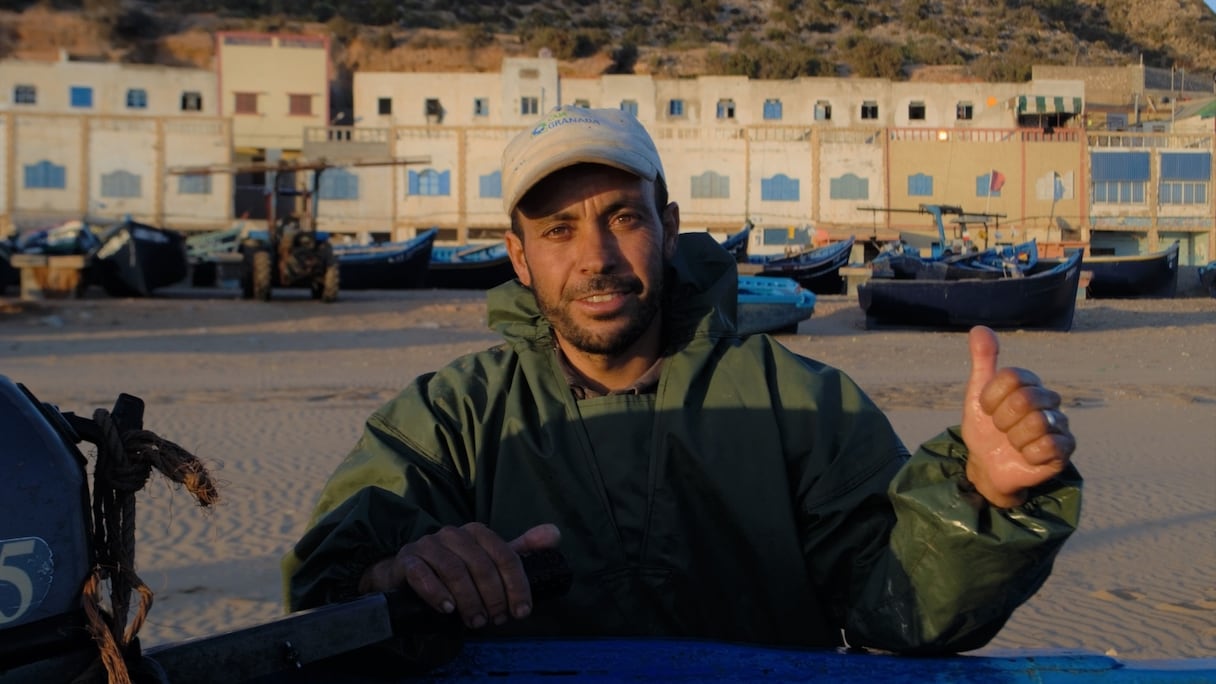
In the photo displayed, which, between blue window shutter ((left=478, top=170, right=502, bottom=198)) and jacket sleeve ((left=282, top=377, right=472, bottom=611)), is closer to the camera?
jacket sleeve ((left=282, top=377, right=472, bottom=611))

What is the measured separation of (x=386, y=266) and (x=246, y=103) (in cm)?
2175

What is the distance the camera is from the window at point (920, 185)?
42.4m

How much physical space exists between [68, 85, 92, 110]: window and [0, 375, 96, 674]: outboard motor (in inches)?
1969

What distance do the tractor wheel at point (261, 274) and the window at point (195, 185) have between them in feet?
80.3

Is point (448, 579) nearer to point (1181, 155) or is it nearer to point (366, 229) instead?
point (366, 229)

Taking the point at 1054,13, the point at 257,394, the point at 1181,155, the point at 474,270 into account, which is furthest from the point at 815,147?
the point at 1054,13

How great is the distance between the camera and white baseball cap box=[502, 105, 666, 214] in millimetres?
2057

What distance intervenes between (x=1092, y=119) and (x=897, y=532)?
53.0 metres

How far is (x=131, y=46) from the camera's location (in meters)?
56.5

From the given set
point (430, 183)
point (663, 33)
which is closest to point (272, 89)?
point (430, 183)

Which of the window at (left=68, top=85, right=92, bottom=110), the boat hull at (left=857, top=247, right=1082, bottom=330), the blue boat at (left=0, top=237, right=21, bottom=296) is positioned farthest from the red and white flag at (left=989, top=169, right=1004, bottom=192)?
the window at (left=68, top=85, right=92, bottom=110)

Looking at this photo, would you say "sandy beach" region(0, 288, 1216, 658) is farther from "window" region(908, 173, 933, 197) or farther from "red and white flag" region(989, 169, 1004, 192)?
"window" region(908, 173, 933, 197)

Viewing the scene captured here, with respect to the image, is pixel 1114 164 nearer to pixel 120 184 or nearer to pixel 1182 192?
pixel 1182 192

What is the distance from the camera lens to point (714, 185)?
42.8 metres
